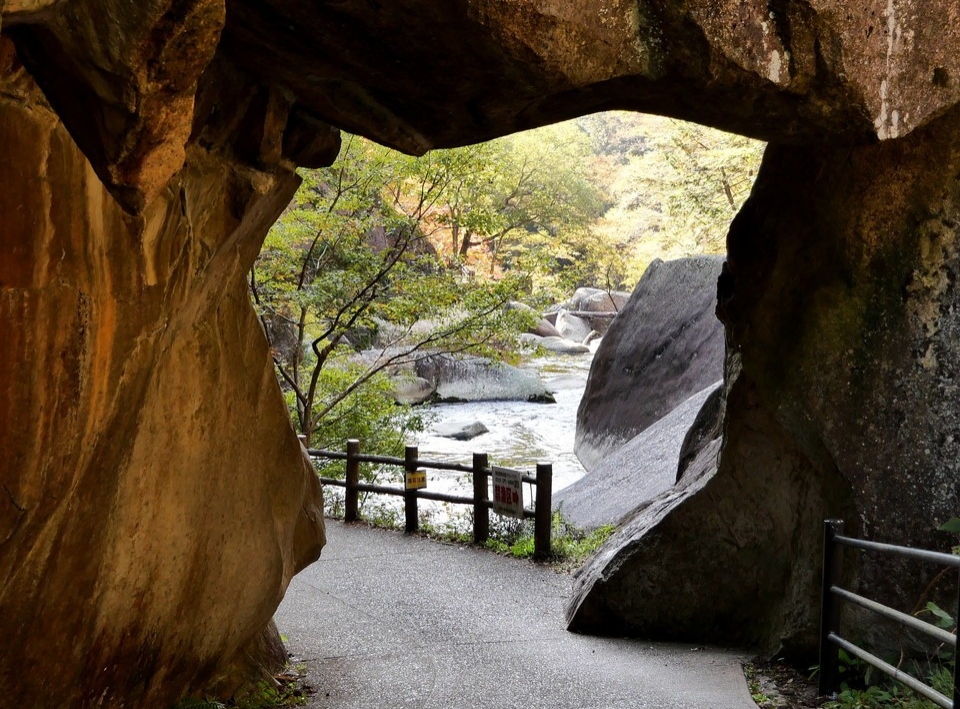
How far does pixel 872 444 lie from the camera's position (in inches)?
203

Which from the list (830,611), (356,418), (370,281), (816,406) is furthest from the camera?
(356,418)

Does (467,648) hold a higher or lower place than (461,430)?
lower

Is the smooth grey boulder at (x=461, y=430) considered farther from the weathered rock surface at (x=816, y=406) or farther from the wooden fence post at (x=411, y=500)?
the weathered rock surface at (x=816, y=406)

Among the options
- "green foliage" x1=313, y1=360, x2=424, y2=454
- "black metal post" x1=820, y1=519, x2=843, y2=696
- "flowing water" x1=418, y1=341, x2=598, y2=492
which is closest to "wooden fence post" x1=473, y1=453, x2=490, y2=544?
"green foliage" x1=313, y1=360, x2=424, y2=454

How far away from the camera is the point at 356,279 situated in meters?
11.2

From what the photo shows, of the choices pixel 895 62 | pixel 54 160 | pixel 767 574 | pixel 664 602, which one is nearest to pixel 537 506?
pixel 664 602

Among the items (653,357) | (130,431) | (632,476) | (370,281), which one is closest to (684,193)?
(653,357)

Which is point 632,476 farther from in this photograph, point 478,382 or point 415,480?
point 478,382

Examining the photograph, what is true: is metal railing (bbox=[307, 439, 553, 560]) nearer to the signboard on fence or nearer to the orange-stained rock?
the signboard on fence

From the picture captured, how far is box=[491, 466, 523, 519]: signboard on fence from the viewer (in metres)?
9.15

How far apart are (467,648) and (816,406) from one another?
287 centimetres

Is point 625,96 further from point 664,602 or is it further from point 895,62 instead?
point 664,602

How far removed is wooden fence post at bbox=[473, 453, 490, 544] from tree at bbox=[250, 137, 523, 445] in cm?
230

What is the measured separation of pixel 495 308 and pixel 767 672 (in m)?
6.79
